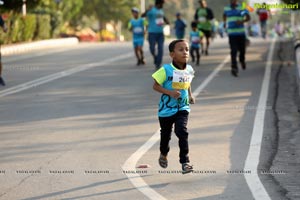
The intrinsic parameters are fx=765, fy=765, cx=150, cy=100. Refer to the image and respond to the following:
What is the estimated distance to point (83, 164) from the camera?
8.27 meters

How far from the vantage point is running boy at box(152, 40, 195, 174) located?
767 cm

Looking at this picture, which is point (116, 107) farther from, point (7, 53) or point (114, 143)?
point (7, 53)

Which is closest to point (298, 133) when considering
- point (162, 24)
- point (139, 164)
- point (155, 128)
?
point (155, 128)

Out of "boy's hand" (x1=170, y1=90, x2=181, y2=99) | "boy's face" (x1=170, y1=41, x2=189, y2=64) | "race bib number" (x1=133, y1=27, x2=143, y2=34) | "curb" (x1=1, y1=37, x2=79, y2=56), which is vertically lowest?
"curb" (x1=1, y1=37, x2=79, y2=56)

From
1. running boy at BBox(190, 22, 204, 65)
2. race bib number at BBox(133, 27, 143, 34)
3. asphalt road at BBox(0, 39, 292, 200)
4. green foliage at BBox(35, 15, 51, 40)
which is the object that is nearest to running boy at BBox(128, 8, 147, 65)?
race bib number at BBox(133, 27, 143, 34)

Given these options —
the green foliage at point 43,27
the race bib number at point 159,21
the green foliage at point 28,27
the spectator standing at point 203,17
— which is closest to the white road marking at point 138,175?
the race bib number at point 159,21

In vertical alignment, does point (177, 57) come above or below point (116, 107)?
above

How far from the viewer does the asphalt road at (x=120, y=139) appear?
7137 mm

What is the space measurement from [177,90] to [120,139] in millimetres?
2288

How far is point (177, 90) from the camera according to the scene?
25.4 feet

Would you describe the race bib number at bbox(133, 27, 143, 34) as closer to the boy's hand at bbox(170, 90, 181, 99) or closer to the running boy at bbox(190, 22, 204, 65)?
the running boy at bbox(190, 22, 204, 65)

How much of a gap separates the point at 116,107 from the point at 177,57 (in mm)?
5369

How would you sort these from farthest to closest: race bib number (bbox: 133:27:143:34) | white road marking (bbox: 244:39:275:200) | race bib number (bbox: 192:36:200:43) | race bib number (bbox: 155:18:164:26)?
race bib number (bbox: 192:36:200:43) → race bib number (bbox: 133:27:143:34) → race bib number (bbox: 155:18:164:26) → white road marking (bbox: 244:39:275:200)

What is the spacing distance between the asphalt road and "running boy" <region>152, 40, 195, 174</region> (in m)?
0.30
